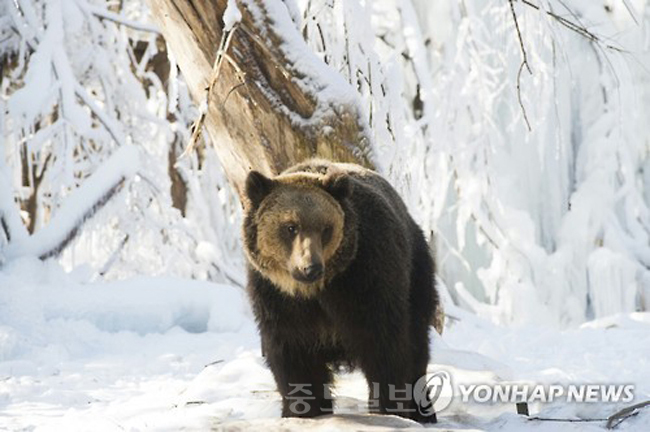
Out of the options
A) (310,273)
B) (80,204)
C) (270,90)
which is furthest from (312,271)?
(80,204)

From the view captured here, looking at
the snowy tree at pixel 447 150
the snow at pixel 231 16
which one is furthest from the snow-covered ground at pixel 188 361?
the snow at pixel 231 16

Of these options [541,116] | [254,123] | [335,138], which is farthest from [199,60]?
[541,116]

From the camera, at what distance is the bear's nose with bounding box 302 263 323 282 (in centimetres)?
309

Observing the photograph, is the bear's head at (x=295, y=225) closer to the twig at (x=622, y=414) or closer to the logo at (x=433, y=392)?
the logo at (x=433, y=392)

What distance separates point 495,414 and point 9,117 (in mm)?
6092

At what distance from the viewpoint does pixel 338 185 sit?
333 cm

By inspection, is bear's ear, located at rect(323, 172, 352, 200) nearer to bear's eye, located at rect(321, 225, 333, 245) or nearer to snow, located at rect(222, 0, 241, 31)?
bear's eye, located at rect(321, 225, 333, 245)

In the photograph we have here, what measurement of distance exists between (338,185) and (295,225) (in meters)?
0.21

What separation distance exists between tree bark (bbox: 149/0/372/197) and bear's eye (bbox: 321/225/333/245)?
5.89 ft

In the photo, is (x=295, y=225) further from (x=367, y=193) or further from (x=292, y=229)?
(x=367, y=193)

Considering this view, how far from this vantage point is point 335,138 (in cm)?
506

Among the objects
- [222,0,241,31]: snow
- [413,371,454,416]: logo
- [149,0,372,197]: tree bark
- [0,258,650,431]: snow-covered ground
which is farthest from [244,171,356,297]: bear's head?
[149,0,372,197]: tree bark

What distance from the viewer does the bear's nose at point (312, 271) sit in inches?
122

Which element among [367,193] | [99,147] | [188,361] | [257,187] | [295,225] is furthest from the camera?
[99,147]
